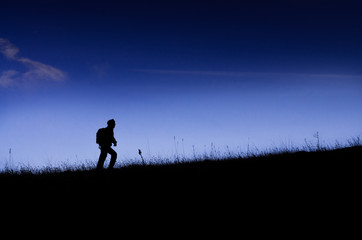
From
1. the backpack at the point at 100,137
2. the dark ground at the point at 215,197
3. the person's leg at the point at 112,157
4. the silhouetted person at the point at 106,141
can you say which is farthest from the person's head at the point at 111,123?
the dark ground at the point at 215,197

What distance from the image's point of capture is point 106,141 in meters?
8.63

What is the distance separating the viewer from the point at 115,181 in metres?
6.89

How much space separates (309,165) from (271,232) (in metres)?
5.14

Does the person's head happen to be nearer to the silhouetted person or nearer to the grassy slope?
the silhouetted person

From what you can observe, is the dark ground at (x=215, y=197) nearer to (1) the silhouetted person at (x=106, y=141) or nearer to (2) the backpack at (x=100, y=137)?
(1) the silhouetted person at (x=106, y=141)

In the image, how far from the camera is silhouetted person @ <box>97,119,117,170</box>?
28.3 ft

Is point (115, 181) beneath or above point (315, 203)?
above

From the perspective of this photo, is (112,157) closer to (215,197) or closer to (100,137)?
(100,137)

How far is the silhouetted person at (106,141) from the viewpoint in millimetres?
8617

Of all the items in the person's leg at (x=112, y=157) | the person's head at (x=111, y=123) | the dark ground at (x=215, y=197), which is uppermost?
the person's head at (x=111, y=123)

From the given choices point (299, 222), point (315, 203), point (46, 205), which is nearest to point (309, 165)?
point (315, 203)

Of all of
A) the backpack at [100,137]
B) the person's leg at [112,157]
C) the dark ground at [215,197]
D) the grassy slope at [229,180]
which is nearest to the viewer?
the dark ground at [215,197]

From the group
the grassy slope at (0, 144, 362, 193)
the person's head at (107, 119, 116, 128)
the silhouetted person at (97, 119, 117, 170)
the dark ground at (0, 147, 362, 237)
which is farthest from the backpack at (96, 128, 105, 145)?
the dark ground at (0, 147, 362, 237)

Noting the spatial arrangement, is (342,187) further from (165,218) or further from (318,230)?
(165,218)
